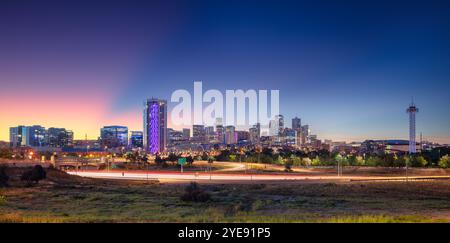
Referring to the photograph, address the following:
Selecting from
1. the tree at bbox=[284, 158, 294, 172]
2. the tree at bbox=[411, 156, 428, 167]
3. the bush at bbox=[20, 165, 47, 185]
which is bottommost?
the tree at bbox=[284, 158, 294, 172]

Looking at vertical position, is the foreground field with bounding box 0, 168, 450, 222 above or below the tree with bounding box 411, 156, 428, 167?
above

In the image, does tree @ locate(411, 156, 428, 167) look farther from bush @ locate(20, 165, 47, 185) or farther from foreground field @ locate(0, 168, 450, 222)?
bush @ locate(20, 165, 47, 185)

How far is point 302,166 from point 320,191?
50.2 meters

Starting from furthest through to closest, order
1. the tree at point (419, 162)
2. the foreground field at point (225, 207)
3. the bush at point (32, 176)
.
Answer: the tree at point (419, 162) → the bush at point (32, 176) → the foreground field at point (225, 207)

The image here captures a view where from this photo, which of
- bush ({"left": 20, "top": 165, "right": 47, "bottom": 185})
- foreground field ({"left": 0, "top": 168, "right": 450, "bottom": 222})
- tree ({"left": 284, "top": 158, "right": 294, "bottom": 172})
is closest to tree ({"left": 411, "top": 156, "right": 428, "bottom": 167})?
tree ({"left": 284, "top": 158, "right": 294, "bottom": 172})

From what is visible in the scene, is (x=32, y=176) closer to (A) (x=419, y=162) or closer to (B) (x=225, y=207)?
(B) (x=225, y=207)

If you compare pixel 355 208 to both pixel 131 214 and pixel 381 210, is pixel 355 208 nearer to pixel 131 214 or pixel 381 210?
pixel 381 210

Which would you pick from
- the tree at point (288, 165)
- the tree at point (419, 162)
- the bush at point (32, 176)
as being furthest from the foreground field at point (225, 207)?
the tree at point (419, 162)

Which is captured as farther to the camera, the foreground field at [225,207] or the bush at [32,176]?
the bush at [32,176]

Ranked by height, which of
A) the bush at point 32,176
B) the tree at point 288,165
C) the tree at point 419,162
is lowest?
the tree at point 288,165

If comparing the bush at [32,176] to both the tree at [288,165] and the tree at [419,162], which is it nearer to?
the tree at [288,165]

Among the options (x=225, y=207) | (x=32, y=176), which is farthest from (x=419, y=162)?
(x=32, y=176)
